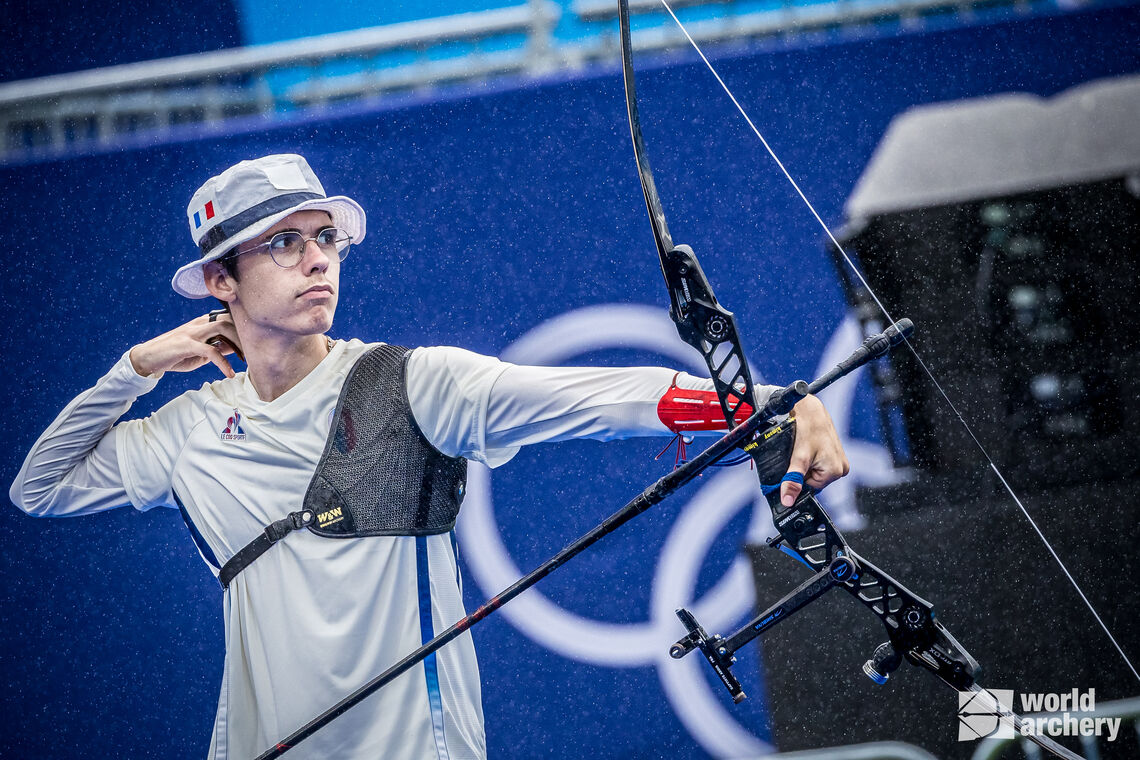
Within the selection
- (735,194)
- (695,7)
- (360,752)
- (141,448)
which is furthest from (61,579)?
(695,7)

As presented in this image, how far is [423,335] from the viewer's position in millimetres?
3477

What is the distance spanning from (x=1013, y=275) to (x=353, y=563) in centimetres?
238

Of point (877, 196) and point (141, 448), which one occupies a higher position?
point (877, 196)

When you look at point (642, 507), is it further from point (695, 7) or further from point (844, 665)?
point (695, 7)

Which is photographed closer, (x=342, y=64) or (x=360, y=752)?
(x=360, y=752)

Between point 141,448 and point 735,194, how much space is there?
2.01 meters

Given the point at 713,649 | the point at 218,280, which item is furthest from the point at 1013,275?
the point at 218,280

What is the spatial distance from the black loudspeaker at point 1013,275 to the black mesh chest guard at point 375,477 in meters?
1.70

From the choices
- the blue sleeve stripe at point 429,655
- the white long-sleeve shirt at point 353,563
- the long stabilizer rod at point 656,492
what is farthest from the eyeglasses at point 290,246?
the long stabilizer rod at point 656,492

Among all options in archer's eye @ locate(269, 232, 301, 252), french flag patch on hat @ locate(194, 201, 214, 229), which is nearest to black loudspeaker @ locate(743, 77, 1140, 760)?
archer's eye @ locate(269, 232, 301, 252)

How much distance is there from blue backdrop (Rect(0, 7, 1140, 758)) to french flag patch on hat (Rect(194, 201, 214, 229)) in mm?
945

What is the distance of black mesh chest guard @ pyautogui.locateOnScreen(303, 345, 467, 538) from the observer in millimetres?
2320

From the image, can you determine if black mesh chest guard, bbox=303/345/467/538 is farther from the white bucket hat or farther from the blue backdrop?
the blue backdrop

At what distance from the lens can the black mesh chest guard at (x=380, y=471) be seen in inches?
91.4
